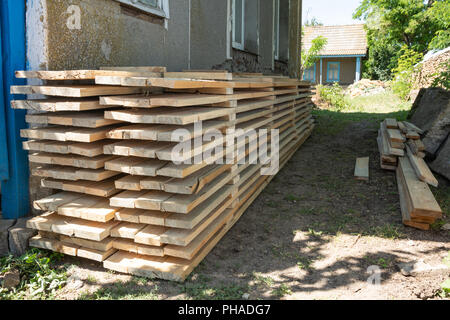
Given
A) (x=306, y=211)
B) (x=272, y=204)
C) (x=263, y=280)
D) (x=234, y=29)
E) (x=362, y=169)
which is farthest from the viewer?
(x=234, y=29)

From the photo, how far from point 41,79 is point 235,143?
6.90 ft

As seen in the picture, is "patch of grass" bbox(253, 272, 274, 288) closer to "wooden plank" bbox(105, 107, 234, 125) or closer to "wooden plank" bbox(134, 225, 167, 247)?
"wooden plank" bbox(134, 225, 167, 247)

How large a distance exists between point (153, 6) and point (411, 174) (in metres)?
4.35

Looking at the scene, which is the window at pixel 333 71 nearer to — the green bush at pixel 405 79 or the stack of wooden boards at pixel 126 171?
the green bush at pixel 405 79

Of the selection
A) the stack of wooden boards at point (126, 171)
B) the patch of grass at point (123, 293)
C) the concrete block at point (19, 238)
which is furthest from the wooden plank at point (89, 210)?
the patch of grass at point (123, 293)

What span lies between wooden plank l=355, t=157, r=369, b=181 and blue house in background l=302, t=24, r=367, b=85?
23.0 metres

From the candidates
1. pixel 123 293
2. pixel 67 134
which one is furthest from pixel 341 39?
pixel 123 293

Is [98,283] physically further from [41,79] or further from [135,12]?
[135,12]

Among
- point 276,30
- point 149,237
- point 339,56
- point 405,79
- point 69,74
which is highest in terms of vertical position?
point 339,56

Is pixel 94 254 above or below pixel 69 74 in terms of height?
below

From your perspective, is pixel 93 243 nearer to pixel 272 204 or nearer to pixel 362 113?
pixel 272 204

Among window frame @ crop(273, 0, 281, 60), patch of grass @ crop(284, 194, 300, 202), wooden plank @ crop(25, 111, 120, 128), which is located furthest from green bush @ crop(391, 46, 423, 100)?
wooden plank @ crop(25, 111, 120, 128)

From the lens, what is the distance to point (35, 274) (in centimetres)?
325

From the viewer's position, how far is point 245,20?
912 centimetres
